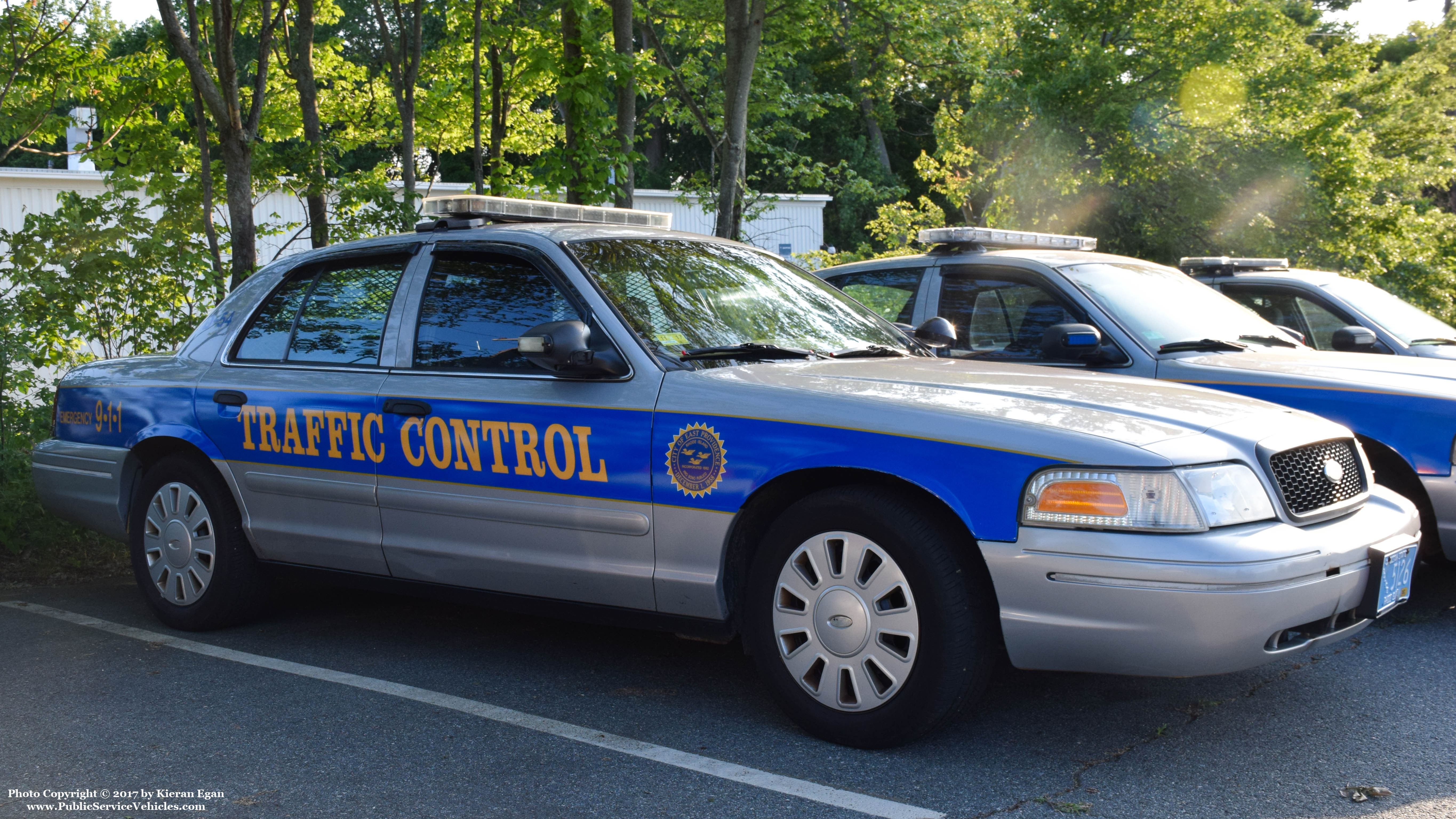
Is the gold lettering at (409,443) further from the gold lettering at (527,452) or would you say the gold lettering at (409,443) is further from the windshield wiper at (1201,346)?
the windshield wiper at (1201,346)

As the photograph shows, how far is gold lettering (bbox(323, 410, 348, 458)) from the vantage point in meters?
4.55

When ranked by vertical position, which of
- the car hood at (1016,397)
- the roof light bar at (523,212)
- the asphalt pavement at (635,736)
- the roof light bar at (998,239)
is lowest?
the asphalt pavement at (635,736)

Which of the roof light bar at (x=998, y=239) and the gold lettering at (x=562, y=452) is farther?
the roof light bar at (x=998, y=239)

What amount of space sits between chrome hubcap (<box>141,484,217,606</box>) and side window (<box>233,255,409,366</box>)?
26.8 inches

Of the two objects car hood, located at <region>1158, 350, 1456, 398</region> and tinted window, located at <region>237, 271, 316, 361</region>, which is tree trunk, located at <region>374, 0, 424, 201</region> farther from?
car hood, located at <region>1158, 350, 1456, 398</region>

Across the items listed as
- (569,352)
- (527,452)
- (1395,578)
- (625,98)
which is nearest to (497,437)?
(527,452)

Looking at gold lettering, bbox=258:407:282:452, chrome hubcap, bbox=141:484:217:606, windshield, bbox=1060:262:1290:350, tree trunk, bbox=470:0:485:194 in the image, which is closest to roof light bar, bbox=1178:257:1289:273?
windshield, bbox=1060:262:1290:350

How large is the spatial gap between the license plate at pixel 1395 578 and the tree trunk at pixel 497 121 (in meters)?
9.21

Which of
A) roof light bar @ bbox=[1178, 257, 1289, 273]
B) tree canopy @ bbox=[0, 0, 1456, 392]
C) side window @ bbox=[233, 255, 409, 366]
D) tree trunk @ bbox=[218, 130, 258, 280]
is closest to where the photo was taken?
side window @ bbox=[233, 255, 409, 366]

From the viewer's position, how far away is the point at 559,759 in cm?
350

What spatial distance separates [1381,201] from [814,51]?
64.4 feet

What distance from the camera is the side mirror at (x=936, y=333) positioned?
5094mm

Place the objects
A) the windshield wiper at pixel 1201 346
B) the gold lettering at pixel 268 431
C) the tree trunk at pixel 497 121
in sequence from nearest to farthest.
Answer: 1. the gold lettering at pixel 268 431
2. the windshield wiper at pixel 1201 346
3. the tree trunk at pixel 497 121

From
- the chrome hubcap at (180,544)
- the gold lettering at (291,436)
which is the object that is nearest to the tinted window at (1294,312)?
the gold lettering at (291,436)
